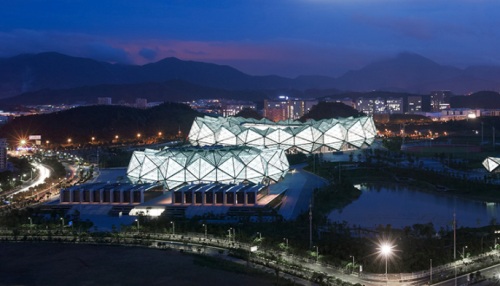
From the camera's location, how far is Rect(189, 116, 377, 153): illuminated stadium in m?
37.8

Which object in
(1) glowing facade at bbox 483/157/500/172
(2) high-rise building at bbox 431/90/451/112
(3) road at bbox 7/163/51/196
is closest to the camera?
(3) road at bbox 7/163/51/196

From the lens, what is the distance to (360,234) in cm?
1748

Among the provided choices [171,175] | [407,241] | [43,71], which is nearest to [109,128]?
[171,175]

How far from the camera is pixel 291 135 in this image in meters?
38.0

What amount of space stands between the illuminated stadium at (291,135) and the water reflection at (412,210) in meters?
11.5

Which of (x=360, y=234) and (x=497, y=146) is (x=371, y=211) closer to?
(x=360, y=234)

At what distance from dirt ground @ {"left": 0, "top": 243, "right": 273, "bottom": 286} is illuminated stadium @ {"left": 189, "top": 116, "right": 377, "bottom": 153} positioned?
21.5 m

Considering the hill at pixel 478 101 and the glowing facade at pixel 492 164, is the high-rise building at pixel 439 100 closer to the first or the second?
the hill at pixel 478 101

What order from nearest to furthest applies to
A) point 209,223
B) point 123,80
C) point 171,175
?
1. point 209,223
2. point 171,175
3. point 123,80

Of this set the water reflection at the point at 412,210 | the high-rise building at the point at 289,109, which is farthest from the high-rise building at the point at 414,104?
the water reflection at the point at 412,210

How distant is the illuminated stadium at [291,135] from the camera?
37.8 meters

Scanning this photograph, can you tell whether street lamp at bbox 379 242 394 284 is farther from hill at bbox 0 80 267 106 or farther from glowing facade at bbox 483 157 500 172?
hill at bbox 0 80 267 106

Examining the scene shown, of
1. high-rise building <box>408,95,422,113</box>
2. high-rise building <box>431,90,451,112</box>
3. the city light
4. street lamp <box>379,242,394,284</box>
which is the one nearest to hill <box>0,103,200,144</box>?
the city light

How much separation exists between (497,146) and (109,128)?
1453 inches
